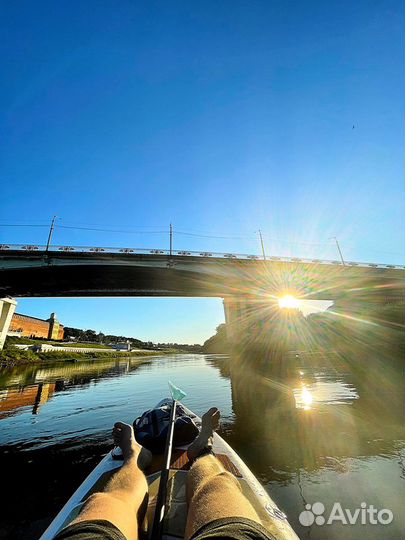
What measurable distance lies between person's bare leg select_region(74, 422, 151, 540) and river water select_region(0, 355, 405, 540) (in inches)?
103

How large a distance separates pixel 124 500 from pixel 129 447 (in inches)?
84.3

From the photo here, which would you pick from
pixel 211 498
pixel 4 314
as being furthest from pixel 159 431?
pixel 4 314

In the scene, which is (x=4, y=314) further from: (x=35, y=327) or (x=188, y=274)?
→ (x=35, y=327)

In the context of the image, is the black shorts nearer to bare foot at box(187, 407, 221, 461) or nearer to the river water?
bare foot at box(187, 407, 221, 461)

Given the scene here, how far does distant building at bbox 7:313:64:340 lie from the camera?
277 ft

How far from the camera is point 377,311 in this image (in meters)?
33.1

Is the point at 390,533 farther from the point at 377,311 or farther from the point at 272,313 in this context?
the point at 272,313

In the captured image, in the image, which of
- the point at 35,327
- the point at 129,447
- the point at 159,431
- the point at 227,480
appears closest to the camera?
the point at 227,480

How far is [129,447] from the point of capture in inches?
190

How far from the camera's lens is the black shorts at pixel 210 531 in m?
1.85

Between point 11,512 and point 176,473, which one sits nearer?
→ point 176,473

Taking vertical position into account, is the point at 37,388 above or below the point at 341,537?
above

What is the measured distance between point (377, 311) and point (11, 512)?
38879mm

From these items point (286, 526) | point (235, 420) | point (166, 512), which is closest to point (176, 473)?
point (166, 512)
